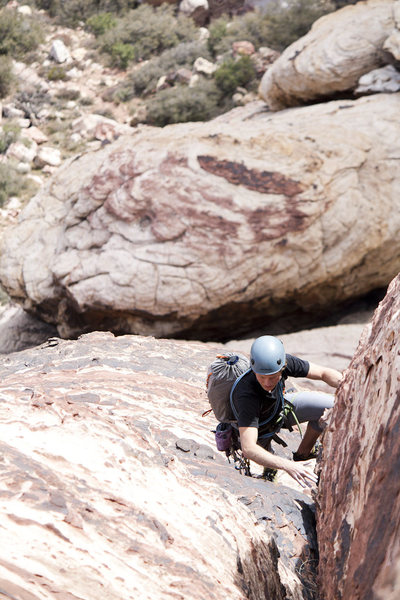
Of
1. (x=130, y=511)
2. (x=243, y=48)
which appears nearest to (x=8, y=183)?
(x=243, y=48)

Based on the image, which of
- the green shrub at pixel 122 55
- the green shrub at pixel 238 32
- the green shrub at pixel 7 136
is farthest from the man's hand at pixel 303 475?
the green shrub at pixel 122 55

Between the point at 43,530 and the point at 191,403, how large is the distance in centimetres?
240

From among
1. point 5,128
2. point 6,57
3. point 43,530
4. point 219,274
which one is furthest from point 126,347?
point 6,57

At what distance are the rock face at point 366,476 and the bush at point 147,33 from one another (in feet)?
64.9

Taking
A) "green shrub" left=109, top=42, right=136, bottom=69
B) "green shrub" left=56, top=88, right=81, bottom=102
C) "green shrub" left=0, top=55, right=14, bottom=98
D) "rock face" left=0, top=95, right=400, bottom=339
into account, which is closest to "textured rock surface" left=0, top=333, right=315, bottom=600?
"rock face" left=0, top=95, right=400, bottom=339

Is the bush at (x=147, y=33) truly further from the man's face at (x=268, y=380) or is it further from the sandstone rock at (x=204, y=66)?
the man's face at (x=268, y=380)

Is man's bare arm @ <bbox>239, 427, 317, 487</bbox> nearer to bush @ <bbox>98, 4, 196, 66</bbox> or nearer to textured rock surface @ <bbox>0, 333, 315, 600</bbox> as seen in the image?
textured rock surface @ <bbox>0, 333, 315, 600</bbox>

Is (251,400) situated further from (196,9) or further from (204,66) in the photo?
(196,9)

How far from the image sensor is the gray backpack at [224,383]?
10.5ft

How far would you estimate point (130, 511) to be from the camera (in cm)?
219

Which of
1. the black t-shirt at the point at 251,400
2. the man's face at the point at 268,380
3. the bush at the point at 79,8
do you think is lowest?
the black t-shirt at the point at 251,400

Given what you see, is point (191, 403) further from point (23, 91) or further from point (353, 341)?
Answer: point (23, 91)

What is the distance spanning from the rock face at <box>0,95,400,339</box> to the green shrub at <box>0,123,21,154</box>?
7412 millimetres

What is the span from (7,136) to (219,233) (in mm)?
9981
